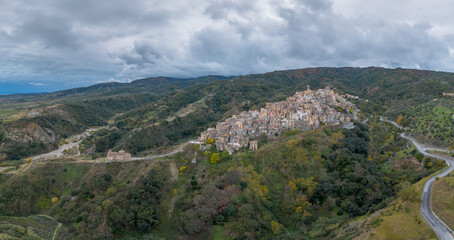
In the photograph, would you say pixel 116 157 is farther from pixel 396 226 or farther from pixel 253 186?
pixel 396 226

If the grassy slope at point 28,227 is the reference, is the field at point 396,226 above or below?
above

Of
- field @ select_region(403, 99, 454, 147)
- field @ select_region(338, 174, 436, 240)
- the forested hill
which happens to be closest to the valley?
field @ select_region(338, 174, 436, 240)

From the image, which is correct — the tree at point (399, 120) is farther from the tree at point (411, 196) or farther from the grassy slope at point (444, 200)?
the tree at point (411, 196)

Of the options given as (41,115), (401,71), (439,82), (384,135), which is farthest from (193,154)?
(401,71)

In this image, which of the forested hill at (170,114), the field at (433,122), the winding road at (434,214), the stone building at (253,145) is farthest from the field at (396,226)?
the forested hill at (170,114)

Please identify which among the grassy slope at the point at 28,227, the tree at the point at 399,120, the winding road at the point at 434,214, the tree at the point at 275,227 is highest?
the tree at the point at 399,120

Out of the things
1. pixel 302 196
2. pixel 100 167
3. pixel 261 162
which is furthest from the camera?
pixel 100 167

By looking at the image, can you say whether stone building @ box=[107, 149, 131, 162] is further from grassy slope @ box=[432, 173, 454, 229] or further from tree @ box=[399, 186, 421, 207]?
grassy slope @ box=[432, 173, 454, 229]

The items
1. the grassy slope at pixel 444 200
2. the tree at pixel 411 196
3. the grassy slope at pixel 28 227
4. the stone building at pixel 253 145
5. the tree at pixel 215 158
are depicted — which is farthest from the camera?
the stone building at pixel 253 145

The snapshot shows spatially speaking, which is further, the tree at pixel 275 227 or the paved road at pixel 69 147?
the paved road at pixel 69 147

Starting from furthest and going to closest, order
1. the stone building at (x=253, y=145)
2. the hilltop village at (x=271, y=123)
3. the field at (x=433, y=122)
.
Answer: the hilltop village at (x=271, y=123)
the stone building at (x=253, y=145)
the field at (x=433, y=122)

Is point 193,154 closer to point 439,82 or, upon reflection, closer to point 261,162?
point 261,162
